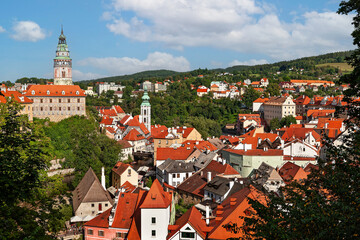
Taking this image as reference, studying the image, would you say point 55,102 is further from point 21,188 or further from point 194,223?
point 21,188

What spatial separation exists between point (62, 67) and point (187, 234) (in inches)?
2148

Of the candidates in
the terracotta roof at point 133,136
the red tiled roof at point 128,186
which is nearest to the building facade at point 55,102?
the terracotta roof at point 133,136

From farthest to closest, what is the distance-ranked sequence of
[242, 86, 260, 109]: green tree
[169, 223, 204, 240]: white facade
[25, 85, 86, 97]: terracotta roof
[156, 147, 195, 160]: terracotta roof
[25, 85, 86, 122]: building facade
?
[242, 86, 260, 109]: green tree
[25, 85, 86, 97]: terracotta roof
[25, 85, 86, 122]: building facade
[156, 147, 195, 160]: terracotta roof
[169, 223, 204, 240]: white facade

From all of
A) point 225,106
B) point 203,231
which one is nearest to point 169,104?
point 225,106

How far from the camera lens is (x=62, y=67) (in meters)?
68.4

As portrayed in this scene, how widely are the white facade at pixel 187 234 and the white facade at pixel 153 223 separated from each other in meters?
1.19

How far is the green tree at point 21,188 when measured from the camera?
8.17m

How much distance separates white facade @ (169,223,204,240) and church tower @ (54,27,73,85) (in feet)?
174

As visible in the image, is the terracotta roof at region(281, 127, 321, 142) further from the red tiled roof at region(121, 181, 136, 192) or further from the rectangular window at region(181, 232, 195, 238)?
the rectangular window at region(181, 232, 195, 238)

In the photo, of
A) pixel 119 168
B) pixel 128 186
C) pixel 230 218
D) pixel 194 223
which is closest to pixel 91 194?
pixel 128 186

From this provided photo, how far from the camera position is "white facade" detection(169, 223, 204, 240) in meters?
21.0

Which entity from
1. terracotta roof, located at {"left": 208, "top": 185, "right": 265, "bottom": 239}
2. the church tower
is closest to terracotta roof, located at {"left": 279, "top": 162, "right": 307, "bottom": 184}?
terracotta roof, located at {"left": 208, "top": 185, "right": 265, "bottom": 239}

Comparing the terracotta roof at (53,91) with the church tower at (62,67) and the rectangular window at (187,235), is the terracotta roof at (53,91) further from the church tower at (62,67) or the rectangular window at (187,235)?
the rectangular window at (187,235)

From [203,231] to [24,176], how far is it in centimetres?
1373
